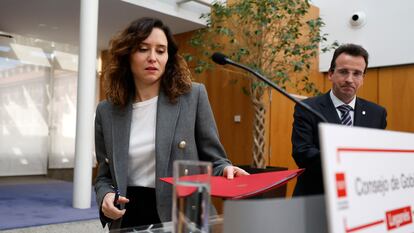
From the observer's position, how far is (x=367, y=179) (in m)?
0.59

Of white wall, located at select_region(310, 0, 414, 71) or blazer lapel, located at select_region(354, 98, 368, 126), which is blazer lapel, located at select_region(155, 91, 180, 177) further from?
white wall, located at select_region(310, 0, 414, 71)

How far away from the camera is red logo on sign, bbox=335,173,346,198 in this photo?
1.74ft

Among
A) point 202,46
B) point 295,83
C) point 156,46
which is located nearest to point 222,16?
point 202,46

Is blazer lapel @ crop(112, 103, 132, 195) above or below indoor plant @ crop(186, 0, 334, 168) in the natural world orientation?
below

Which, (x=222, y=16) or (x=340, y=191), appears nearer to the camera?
(x=340, y=191)

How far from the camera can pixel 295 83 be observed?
19.1 ft

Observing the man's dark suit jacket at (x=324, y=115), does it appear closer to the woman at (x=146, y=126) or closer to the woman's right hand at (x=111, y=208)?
the woman at (x=146, y=126)

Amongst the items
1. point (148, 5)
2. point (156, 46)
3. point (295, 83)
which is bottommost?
point (156, 46)

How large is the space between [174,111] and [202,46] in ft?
15.9

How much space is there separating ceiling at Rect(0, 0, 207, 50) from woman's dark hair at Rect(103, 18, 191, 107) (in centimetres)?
420

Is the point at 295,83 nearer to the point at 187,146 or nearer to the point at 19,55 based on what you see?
the point at 187,146

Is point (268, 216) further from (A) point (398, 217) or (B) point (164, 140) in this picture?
(B) point (164, 140)

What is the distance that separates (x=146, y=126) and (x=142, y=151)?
3.2 inches

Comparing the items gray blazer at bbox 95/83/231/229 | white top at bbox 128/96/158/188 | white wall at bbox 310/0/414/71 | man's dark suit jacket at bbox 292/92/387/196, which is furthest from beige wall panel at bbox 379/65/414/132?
white top at bbox 128/96/158/188
